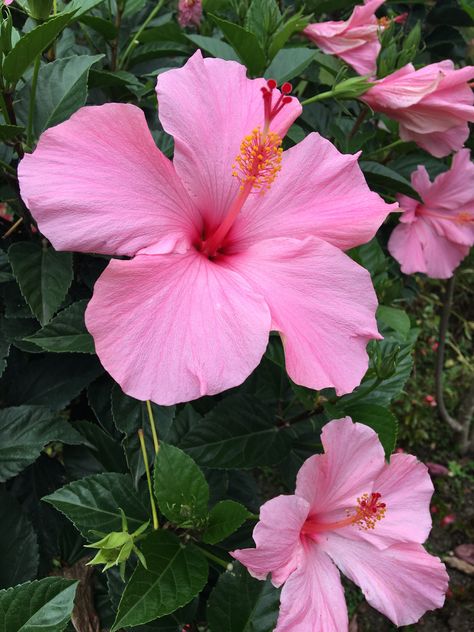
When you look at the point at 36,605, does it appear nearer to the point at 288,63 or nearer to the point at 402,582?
the point at 402,582

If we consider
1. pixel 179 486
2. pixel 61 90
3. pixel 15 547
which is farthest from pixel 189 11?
pixel 15 547

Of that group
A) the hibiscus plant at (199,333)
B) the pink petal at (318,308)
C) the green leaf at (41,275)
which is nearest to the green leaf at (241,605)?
the hibiscus plant at (199,333)

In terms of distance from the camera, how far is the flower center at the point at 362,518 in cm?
96

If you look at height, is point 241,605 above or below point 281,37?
below

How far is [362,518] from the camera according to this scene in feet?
3.17

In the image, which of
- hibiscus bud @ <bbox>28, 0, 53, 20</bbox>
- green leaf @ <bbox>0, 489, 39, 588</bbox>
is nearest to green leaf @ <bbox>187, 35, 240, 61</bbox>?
hibiscus bud @ <bbox>28, 0, 53, 20</bbox>

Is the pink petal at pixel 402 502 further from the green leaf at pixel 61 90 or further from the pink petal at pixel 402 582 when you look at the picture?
the green leaf at pixel 61 90

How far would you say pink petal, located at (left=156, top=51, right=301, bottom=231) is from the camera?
0.88 metres

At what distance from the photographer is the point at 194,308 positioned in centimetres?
79

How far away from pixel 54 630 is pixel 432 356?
2893 mm

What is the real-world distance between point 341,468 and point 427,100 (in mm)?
663

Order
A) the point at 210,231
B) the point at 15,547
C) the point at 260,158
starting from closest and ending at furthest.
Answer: the point at 260,158 → the point at 210,231 → the point at 15,547

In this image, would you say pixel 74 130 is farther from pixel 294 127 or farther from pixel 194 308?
pixel 294 127

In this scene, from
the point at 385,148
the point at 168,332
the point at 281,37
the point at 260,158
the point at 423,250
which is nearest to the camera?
the point at 168,332
